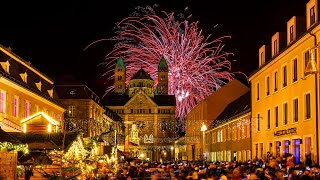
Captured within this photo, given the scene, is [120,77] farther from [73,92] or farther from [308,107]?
[308,107]

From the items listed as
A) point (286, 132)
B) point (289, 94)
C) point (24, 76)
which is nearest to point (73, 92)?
point (24, 76)

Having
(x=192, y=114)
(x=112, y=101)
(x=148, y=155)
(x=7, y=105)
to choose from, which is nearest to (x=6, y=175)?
(x=7, y=105)

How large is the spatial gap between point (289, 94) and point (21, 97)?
18.0m

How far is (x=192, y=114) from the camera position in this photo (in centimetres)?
8750

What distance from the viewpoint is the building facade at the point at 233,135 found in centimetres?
4485

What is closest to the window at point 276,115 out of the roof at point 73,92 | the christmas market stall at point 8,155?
the christmas market stall at point 8,155

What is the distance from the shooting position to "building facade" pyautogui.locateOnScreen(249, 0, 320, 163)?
2625 cm

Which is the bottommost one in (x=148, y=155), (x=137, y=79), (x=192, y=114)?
(x=148, y=155)

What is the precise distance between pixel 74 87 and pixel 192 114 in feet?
Result: 66.3

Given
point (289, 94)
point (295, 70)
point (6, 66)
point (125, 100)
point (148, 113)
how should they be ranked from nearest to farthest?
point (295, 70) < point (289, 94) < point (6, 66) < point (148, 113) < point (125, 100)

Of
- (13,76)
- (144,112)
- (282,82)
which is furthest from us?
(144,112)

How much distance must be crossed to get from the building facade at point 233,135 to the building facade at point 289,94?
4.25 m

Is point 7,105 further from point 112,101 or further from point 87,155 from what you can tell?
point 112,101

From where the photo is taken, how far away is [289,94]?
30672 mm
